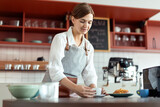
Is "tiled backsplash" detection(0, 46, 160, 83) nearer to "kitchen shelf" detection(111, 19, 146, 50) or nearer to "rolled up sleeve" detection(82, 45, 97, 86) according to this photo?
"kitchen shelf" detection(111, 19, 146, 50)

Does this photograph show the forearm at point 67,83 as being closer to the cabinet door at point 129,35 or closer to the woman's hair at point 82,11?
the woman's hair at point 82,11

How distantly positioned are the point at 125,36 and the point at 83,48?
9.35ft

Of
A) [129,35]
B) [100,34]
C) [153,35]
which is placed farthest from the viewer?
[153,35]

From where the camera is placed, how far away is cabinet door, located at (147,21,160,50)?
511 centimetres

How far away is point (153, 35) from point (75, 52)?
3.52 metres

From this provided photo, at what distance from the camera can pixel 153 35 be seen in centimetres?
519

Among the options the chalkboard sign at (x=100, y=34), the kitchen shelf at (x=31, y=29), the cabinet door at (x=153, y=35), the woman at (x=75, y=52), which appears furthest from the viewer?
the cabinet door at (x=153, y=35)

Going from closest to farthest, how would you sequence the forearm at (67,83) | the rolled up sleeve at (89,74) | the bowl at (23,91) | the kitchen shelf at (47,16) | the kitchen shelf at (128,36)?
the bowl at (23,91)
the forearm at (67,83)
the rolled up sleeve at (89,74)
the kitchen shelf at (47,16)
the kitchen shelf at (128,36)

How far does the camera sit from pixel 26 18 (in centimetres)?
464

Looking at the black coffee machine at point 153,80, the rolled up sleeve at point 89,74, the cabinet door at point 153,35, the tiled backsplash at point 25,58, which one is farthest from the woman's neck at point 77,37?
the cabinet door at point 153,35

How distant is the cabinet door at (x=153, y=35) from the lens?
5105mm

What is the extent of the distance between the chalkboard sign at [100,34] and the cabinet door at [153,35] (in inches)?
38.4

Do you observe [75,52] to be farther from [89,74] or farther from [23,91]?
[23,91]

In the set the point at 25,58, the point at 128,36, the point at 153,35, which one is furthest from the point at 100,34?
the point at 25,58
